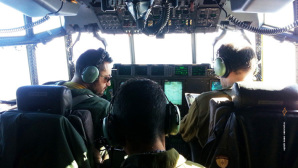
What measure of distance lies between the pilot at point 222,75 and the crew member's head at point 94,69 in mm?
758

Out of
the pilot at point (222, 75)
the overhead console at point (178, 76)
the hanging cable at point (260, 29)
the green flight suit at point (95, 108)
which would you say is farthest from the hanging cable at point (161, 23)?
the overhead console at point (178, 76)

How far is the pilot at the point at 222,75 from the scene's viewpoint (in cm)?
155

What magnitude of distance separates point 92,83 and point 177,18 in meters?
1.50

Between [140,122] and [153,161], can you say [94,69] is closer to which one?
[140,122]

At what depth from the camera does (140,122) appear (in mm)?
767

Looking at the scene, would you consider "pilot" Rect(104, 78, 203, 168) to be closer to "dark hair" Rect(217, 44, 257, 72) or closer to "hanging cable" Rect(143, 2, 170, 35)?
"dark hair" Rect(217, 44, 257, 72)

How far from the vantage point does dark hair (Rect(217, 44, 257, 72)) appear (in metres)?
1.57

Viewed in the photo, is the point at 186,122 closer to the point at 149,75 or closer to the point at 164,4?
the point at 164,4

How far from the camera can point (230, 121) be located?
1.09 metres

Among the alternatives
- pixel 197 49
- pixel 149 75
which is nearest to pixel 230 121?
pixel 149 75

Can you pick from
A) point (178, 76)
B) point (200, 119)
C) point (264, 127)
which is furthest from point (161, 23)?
point (264, 127)

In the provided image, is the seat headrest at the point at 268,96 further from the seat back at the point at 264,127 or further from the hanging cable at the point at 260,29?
the hanging cable at the point at 260,29

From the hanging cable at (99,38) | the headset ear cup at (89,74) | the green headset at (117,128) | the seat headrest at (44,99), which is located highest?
the hanging cable at (99,38)

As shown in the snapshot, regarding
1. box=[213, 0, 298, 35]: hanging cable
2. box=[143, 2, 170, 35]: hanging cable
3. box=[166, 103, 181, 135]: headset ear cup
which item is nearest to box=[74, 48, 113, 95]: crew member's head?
box=[143, 2, 170, 35]: hanging cable
